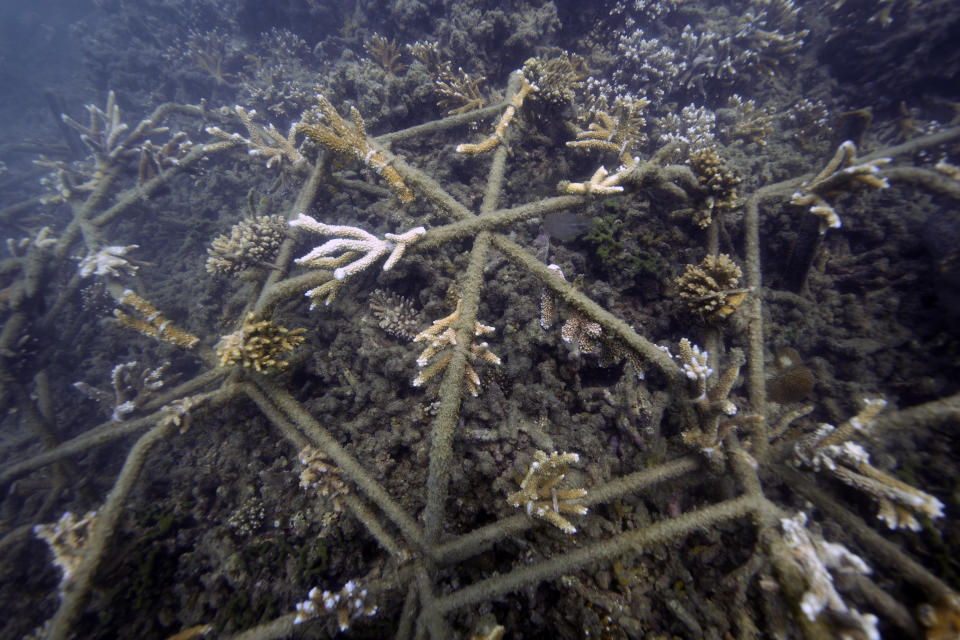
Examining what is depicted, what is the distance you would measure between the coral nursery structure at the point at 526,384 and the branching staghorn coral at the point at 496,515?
3cm

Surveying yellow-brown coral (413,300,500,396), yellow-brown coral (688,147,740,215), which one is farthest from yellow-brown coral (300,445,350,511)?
yellow-brown coral (688,147,740,215)

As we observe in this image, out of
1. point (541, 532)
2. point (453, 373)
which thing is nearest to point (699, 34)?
point (453, 373)

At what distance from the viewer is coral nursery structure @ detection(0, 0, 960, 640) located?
2.70 metres

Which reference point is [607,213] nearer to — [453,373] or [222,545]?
[453,373]

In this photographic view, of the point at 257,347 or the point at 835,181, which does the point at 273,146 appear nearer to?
the point at 257,347

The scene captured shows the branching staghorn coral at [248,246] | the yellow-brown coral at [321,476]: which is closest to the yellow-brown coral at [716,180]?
the yellow-brown coral at [321,476]

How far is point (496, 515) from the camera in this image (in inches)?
119

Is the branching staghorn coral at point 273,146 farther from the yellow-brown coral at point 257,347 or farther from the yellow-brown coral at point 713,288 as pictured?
the yellow-brown coral at point 713,288

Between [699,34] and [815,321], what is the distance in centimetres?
774

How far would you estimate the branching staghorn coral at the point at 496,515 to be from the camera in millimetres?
2547

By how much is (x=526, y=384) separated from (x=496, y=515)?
3.91 ft

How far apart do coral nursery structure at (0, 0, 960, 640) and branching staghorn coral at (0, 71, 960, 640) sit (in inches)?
1.0

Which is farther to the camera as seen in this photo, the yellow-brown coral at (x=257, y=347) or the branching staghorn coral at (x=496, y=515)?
the yellow-brown coral at (x=257, y=347)

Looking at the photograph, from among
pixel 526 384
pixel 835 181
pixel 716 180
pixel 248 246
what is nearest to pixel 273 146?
pixel 248 246
